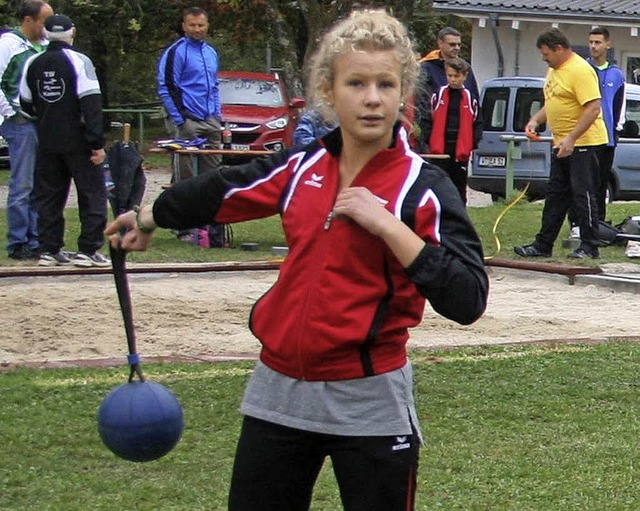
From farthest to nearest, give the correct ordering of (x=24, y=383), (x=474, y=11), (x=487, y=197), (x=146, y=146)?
(x=146, y=146) → (x=474, y=11) → (x=487, y=197) → (x=24, y=383)

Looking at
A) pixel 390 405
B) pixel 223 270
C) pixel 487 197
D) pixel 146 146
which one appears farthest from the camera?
pixel 146 146

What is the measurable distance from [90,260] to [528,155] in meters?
10.2

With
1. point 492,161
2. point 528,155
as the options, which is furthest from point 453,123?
point 492,161

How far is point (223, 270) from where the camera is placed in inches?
444

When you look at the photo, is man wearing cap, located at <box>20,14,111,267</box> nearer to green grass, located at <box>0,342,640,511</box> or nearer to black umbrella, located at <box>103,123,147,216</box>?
black umbrella, located at <box>103,123,147,216</box>

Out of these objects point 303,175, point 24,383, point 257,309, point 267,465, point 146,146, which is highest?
point 303,175

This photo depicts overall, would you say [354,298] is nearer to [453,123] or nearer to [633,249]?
[633,249]

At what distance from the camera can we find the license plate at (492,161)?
20.4 m

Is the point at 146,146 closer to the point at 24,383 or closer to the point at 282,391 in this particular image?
the point at 24,383

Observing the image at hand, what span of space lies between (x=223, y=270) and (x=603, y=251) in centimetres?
390

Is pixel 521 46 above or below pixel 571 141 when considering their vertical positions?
below

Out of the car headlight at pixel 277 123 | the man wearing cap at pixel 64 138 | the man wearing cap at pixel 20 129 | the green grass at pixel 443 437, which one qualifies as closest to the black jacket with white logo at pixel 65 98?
the man wearing cap at pixel 64 138

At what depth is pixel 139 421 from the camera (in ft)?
12.3

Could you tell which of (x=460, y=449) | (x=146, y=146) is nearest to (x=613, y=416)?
(x=460, y=449)
